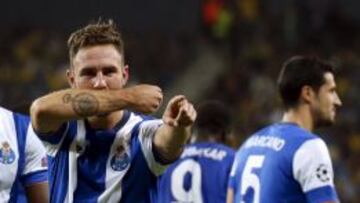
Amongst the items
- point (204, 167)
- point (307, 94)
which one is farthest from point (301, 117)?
point (204, 167)

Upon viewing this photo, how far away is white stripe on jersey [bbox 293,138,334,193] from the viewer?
5.25 metres

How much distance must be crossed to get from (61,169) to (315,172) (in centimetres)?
137

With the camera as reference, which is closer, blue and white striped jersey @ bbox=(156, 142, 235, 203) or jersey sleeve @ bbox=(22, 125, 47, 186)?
jersey sleeve @ bbox=(22, 125, 47, 186)

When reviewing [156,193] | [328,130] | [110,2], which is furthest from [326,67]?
[110,2]

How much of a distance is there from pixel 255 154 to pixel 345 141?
29.5 feet

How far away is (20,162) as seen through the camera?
5.05 metres

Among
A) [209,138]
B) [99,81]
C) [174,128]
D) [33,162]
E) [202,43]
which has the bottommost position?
[202,43]

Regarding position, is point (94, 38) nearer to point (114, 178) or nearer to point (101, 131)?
point (101, 131)

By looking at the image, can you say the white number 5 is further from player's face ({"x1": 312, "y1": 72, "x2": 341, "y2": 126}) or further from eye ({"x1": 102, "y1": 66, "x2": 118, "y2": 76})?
eye ({"x1": 102, "y1": 66, "x2": 118, "y2": 76})

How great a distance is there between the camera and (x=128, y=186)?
4457 millimetres

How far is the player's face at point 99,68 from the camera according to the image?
442 cm

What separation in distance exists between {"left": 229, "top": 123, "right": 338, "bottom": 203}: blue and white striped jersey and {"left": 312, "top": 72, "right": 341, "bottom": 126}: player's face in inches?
7.3

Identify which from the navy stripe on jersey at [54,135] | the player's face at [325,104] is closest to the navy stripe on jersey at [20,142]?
the navy stripe on jersey at [54,135]

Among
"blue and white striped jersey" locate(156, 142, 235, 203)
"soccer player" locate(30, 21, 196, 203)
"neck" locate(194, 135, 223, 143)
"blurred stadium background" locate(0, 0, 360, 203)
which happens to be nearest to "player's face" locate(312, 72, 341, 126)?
"soccer player" locate(30, 21, 196, 203)
